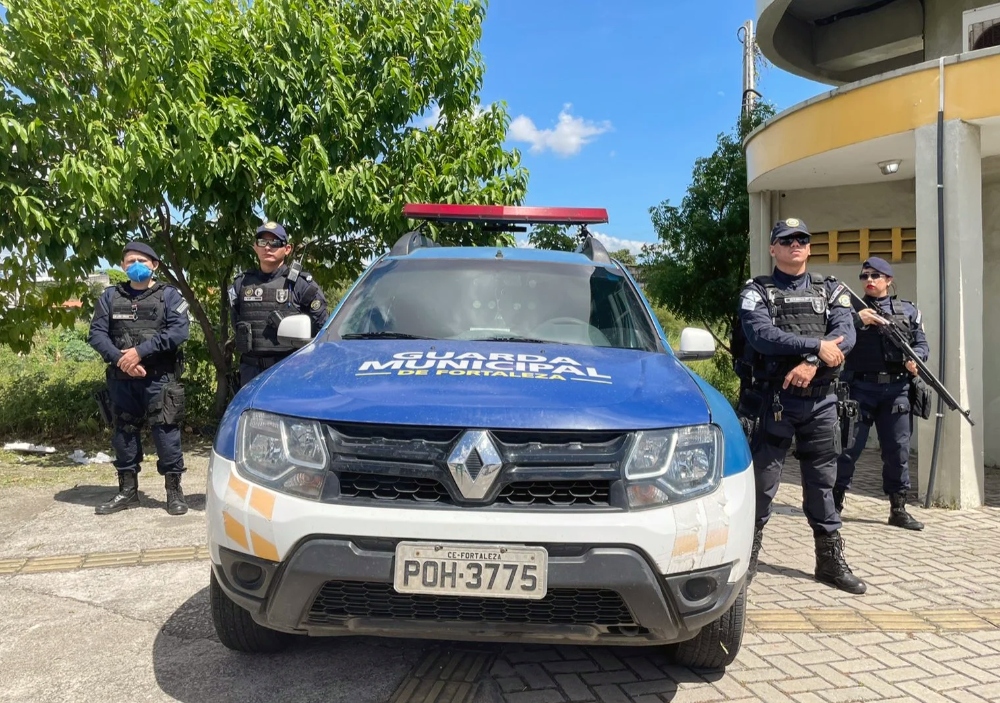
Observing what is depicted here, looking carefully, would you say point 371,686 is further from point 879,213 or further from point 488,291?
point 879,213

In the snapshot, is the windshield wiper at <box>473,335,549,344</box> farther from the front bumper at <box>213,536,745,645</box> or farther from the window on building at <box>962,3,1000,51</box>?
the window on building at <box>962,3,1000,51</box>

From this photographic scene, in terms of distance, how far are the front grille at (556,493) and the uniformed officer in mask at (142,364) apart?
3.67m

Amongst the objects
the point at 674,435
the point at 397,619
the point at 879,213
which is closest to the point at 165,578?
the point at 397,619

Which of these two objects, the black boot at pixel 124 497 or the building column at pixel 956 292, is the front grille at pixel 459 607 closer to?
the black boot at pixel 124 497

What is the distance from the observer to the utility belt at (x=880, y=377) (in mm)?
5535

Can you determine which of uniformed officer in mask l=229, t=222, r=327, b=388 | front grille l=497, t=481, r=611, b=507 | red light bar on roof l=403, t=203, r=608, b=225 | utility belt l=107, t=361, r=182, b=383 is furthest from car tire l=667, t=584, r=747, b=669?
utility belt l=107, t=361, r=182, b=383

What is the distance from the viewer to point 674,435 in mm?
2486

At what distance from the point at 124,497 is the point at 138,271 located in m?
1.55

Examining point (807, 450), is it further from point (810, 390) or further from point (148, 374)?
point (148, 374)

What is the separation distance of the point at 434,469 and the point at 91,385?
7.59 m

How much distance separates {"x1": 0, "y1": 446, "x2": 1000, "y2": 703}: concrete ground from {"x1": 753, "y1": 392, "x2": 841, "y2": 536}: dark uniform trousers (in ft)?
1.40

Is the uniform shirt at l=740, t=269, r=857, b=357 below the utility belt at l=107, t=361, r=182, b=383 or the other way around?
the other way around

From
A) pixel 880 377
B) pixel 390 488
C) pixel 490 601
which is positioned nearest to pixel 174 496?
pixel 390 488

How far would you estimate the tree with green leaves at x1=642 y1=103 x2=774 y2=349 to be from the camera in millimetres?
13297
